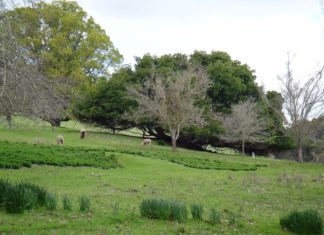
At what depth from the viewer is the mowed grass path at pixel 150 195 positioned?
7.64 metres

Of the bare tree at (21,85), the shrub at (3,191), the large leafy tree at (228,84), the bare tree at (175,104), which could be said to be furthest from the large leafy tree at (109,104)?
the shrub at (3,191)

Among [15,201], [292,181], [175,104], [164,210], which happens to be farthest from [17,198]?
[175,104]

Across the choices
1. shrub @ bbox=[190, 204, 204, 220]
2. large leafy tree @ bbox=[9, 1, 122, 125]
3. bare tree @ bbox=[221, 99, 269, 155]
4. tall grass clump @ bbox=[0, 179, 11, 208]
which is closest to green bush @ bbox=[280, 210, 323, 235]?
shrub @ bbox=[190, 204, 204, 220]

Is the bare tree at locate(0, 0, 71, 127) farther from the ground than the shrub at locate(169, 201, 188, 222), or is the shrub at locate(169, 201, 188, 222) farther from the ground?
the bare tree at locate(0, 0, 71, 127)

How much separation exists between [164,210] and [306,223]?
2625mm

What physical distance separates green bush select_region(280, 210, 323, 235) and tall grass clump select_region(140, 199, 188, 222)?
6.68 ft

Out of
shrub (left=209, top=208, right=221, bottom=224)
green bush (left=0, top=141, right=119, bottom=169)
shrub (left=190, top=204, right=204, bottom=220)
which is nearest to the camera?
shrub (left=209, top=208, right=221, bottom=224)

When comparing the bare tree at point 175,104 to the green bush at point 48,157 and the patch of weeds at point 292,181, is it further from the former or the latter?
the patch of weeds at point 292,181

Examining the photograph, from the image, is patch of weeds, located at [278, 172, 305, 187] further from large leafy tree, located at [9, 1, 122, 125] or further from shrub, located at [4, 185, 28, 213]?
large leafy tree, located at [9, 1, 122, 125]

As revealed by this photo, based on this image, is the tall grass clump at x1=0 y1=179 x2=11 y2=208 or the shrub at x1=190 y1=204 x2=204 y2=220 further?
the shrub at x1=190 y1=204 x2=204 y2=220

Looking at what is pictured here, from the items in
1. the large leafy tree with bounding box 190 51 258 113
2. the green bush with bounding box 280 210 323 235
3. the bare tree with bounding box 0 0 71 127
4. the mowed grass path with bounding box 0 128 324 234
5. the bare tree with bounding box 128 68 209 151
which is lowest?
the mowed grass path with bounding box 0 128 324 234

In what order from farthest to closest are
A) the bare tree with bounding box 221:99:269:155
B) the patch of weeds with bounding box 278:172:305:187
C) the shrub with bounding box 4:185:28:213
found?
the bare tree with bounding box 221:99:269:155, the patch of weeds with bounding box 278:172:305:187, the shrub with bounding box 4:185:28:213

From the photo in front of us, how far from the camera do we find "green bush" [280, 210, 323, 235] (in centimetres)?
757

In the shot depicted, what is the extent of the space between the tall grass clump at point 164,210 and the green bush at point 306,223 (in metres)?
2.04
